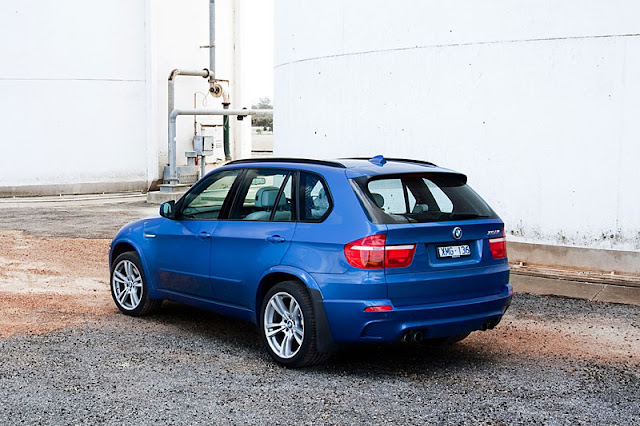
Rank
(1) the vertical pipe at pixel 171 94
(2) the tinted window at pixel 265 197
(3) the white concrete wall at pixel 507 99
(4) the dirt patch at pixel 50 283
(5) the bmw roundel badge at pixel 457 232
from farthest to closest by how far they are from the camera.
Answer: (1) the vertical pipe at pixel 171 94 < (3) the white concrete wall at pixel 507 99 < (4) the dirt patch at pixel 50 283 < (2) the tinted window at pixel 265 197 < (5) the bmw roundel badge at pixel 457 232

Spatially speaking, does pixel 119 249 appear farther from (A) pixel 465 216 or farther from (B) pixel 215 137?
(B) pixel 215 137

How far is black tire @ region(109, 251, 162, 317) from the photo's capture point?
27.6 ft

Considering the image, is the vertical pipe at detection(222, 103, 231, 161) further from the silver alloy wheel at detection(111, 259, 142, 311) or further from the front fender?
the front fender

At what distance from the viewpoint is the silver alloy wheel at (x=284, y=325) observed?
6660 mm

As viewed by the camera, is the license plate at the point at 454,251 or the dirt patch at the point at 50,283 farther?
the dirt patch at the point at 50,283

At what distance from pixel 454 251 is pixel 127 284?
3468 millimetres

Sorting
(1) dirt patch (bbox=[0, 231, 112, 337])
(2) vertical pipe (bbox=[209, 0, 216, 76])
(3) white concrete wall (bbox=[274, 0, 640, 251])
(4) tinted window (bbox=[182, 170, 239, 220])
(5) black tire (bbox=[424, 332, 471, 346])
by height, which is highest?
(2) vertical pipe (bbox=[209, 0, 216, 76])

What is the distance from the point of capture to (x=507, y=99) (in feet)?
35.3

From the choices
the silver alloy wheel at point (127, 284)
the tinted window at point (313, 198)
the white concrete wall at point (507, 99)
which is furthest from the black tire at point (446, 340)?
the white concrete wall at point (507, 99)

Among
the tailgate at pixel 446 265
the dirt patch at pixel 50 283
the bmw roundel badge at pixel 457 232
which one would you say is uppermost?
the bmw roundel badge at pixel 457 232

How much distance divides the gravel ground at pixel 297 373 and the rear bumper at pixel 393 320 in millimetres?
340

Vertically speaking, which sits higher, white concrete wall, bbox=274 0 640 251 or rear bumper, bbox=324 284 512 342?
white concrete wall, bbox=274 0 640 251

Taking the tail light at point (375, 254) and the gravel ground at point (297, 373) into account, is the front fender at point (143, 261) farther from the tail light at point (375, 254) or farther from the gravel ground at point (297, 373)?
the tail light at point (375, 254)

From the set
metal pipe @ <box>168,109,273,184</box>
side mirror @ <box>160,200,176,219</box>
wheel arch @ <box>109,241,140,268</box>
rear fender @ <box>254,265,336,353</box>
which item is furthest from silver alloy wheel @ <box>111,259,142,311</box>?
metal pipe @ <box>168,109,273,184</box>
